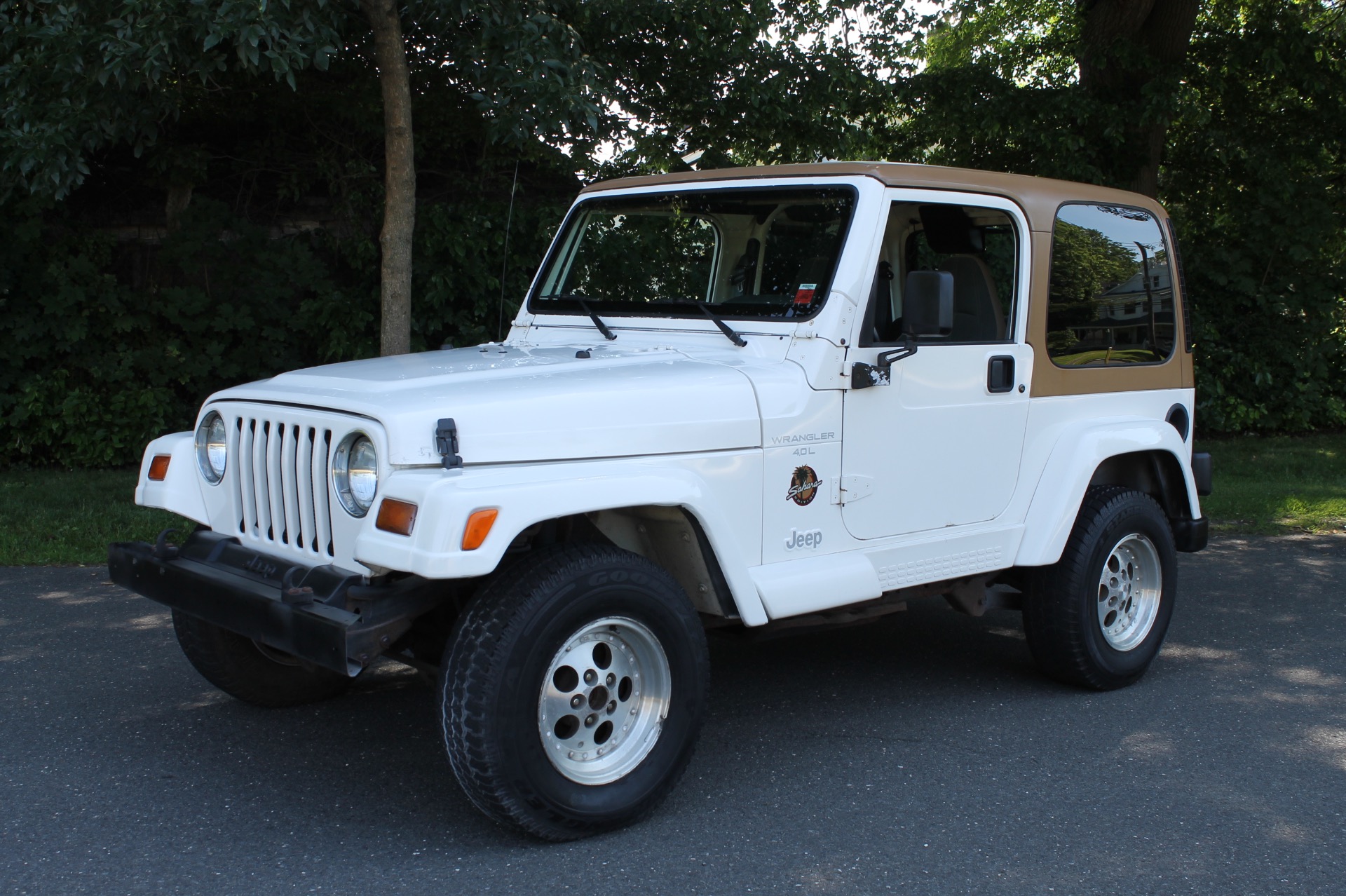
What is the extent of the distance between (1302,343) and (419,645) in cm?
1229

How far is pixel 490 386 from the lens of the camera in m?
3.75

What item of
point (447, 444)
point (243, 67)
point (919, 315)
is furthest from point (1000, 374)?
point (243, 67)

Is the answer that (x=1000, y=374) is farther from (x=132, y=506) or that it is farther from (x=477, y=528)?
(x=132, y=506)

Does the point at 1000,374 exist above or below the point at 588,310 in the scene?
below

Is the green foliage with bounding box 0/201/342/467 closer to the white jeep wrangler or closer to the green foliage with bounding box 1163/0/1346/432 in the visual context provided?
the white jeep wrangler

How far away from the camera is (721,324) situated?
4387mm

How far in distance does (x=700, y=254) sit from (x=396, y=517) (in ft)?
6.22

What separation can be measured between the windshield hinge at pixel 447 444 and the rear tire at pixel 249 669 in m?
1.42

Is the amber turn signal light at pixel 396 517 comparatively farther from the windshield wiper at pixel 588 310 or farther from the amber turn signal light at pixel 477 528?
the windshield wiper at pixel 588 310

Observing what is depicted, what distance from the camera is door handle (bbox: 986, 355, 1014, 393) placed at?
4.68 meters

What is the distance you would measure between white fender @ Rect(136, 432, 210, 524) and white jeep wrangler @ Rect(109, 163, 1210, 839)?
1 centimetres

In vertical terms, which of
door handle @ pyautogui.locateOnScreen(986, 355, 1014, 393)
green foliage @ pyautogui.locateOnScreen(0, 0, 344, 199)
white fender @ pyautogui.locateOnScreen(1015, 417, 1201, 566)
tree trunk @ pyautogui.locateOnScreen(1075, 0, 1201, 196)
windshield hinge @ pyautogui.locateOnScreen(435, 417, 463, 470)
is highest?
tree trunk @ pyautogui.locateOnScreen(1075, 0, 1201, 196)

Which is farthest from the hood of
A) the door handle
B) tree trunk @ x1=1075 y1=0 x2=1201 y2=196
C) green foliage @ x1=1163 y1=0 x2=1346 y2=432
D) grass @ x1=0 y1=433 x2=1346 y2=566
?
green foliage @ x1=1163 y1=0 x2=1346 y2=432

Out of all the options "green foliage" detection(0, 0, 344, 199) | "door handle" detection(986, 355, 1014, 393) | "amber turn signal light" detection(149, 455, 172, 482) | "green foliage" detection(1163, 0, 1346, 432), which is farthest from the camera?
"green foliage" detection(1163, 0, 1346, 432)
